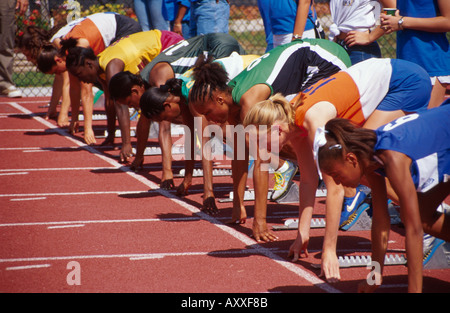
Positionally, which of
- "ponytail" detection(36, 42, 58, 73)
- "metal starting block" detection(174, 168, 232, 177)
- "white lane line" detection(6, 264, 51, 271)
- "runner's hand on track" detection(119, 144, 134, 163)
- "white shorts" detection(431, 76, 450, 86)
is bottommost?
"metal starting block" detection(174, 168, 232, 177)

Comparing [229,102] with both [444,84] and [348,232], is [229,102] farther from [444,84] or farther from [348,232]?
[444,84]

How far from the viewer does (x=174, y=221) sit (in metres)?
5.96

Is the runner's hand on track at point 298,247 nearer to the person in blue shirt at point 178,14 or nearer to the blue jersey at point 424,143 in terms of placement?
the blue jersey at point 424,143

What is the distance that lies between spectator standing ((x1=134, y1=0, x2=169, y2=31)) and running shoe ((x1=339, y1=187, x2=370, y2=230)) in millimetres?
5924

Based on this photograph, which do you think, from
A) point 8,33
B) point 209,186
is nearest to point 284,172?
point 209,186

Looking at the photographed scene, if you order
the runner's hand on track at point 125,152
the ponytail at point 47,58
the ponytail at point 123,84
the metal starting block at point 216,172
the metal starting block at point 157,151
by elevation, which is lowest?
the metal starting block at point 157,151

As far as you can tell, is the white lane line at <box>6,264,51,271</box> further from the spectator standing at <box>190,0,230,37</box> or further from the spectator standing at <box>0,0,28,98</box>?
the spectator standing at <box>0,0,28,98</box>

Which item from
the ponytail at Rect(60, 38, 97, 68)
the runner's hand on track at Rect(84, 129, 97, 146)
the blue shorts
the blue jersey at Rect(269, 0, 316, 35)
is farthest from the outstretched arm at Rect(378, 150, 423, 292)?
the runner's hand on track at Rect(84, 129, 97, 146)

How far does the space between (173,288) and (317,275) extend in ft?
3.18

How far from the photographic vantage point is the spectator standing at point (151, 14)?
10.6 meters

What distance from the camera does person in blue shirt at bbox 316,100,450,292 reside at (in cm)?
350

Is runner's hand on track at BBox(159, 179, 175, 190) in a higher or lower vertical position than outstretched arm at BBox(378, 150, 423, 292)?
lower

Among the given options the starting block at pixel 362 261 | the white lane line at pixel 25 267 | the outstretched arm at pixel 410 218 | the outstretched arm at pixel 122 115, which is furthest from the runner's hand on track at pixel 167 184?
the outstretched arm at pixel 410 218

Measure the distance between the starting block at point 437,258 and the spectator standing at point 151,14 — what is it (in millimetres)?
7042
